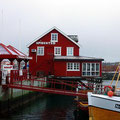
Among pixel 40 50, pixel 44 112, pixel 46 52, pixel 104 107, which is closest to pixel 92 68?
pixel 46 52

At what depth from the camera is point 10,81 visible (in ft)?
74.4

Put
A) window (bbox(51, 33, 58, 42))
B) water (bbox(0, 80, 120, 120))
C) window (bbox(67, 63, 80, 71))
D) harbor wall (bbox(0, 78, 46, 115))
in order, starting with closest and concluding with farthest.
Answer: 1. water (bbox(0, 80, 120, 120))
2. harbor wall (bbox(0, 78, 46, 115))
3. window (bbox(67, 63, 80, 71))
4. window (bbox(51, 33, 58, 42))

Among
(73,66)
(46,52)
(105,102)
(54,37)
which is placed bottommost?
(105,102)

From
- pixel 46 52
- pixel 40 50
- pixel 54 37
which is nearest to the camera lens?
pixel 46 52

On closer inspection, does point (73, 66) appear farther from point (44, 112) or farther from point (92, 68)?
point (44, 112)

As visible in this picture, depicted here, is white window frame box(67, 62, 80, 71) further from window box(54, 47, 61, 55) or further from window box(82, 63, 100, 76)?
window box(54, 47, 61, 55)

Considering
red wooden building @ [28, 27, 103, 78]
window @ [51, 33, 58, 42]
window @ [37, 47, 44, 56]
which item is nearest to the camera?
red wooden building @ [28, 27, 103, 78]

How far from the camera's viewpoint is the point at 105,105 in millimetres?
15672

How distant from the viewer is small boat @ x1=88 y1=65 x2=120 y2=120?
15.4m

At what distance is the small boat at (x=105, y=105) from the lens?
15.4 m

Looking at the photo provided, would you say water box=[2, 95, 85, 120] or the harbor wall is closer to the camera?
water box=[2, 95, 85, 120]

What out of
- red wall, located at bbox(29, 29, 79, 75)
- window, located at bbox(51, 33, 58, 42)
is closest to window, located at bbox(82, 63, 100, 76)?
red wall, located at bbox(29, 29, 79, 75)

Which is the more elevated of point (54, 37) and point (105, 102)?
point (54, 37)

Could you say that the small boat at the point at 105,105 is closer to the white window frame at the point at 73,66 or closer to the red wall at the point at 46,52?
the white window frame at the point at 73,66
